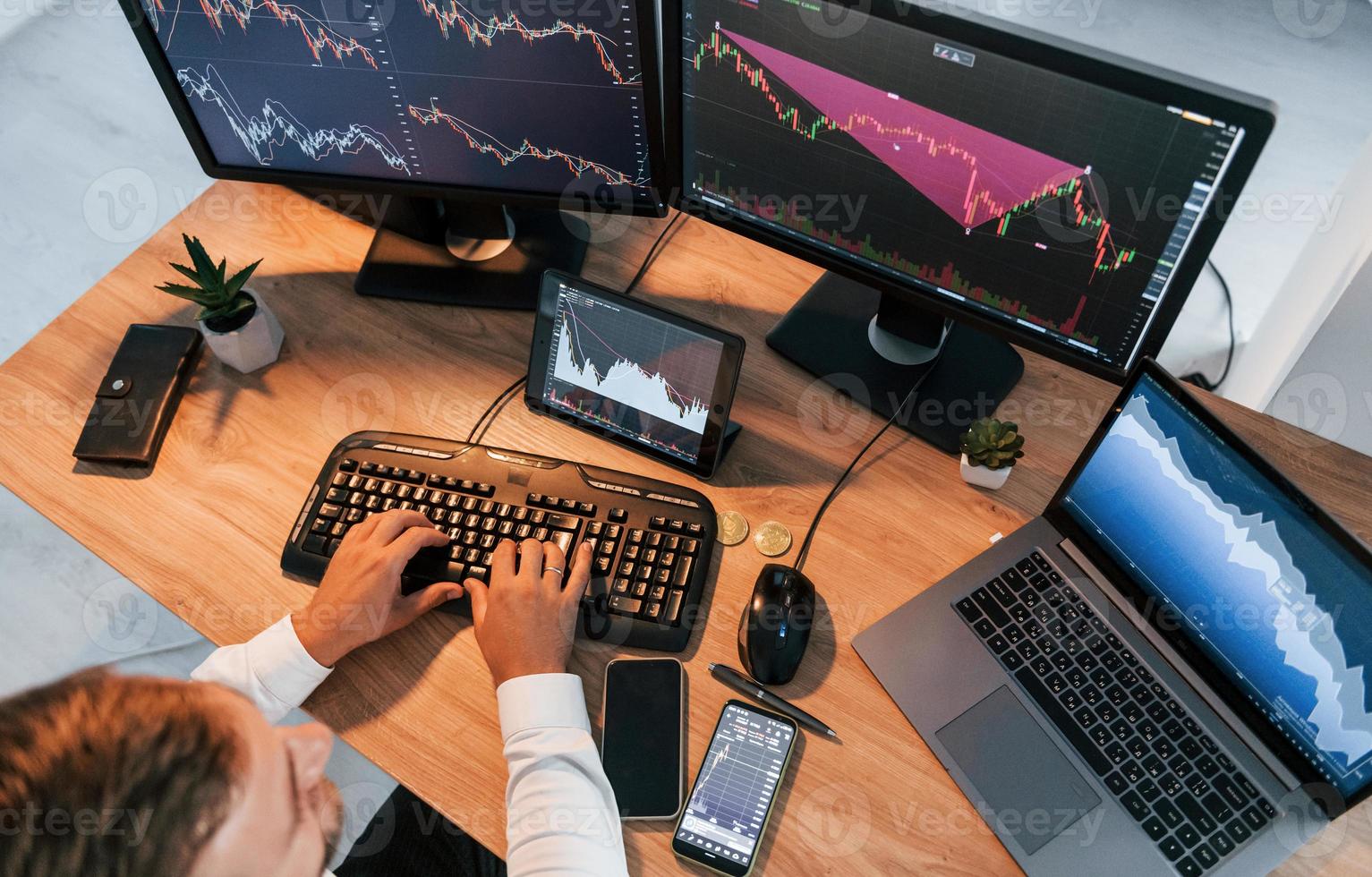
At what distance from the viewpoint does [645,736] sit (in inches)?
38.9

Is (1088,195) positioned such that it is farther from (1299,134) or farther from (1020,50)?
(1299,134)

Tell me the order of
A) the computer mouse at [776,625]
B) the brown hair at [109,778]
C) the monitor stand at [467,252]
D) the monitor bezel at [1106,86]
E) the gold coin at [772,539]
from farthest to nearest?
the monitor stand at [467,252]
the gold coin at [772,539]
the computer mouse at [776,625]
the monitor bezel at [1106,86]
the brown hair at [109,778]

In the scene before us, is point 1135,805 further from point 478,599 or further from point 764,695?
point 478,599

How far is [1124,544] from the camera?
989mm

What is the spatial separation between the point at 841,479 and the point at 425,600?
0.49m

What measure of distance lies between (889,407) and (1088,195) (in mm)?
368

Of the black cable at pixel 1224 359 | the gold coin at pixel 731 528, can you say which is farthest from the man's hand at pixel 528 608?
the black cable at pixel 1224 359

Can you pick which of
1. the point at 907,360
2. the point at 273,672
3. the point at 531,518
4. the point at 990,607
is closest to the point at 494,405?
the point at 531,518

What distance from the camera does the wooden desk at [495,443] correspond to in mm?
965

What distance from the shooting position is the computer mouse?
1002mm

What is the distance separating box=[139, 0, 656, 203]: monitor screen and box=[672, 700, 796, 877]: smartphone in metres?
0.63

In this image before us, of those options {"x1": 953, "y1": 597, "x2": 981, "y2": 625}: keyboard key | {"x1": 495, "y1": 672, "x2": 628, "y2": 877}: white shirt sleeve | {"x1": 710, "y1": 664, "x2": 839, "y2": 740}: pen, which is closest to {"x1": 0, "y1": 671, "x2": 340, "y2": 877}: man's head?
{"x1": 495, "y1": 672, "x2": 628, "y2": 877}: white shirt sleeve

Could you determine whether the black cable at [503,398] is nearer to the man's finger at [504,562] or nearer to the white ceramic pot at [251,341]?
the man's finger at [504,562]

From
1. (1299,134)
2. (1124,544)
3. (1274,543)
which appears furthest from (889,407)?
(1299,134)
